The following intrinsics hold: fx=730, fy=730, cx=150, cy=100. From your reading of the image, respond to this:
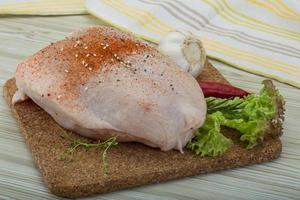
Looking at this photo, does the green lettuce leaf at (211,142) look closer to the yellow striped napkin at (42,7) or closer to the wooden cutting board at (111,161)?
the wooden cutting board at (111,161)

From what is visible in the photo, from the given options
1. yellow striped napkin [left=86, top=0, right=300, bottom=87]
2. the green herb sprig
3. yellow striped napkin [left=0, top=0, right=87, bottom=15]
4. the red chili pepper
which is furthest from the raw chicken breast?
yellow striped napkin [left=0, top=0, right=87, bottom=15]

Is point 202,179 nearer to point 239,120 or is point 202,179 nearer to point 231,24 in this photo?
point 239,120

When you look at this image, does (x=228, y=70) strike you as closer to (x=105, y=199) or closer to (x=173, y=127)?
(x=173, y=127)

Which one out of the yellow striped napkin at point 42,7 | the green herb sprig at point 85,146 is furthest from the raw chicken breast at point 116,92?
the yellow striped napkin at point 42,7

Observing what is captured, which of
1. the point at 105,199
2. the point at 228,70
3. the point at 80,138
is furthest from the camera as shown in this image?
the point at 228,70

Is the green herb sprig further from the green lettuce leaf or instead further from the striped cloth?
the striped cloth

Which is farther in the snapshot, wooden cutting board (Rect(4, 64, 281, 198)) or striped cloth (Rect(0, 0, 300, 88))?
striped cloth (Rect(0, 0, 300, 88))

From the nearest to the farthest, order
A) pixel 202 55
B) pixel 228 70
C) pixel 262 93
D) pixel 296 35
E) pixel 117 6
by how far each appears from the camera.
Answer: pixel 262 93, pixel 202 55, pixel 228 70, pixel 296 35, pixel 117 6

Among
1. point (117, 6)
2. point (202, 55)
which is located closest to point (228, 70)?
point (202, 55)
